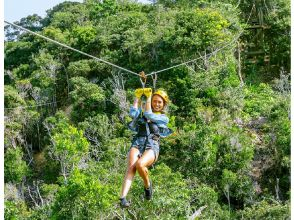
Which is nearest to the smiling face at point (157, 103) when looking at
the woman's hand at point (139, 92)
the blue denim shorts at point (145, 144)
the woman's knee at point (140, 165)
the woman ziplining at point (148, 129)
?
the woman ziplining at point (148, 129)

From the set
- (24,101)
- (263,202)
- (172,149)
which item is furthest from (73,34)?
(263,202)

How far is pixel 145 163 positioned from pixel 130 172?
0.15m

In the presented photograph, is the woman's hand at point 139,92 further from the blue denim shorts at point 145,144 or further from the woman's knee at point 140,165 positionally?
the woman's knee at point 140,165

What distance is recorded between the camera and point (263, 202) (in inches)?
635

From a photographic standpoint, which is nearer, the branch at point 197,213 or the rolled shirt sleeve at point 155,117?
the rolled shirt sleeve at point 155,117

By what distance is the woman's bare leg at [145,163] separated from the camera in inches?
184

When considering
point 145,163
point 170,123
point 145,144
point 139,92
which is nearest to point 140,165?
point 145,163

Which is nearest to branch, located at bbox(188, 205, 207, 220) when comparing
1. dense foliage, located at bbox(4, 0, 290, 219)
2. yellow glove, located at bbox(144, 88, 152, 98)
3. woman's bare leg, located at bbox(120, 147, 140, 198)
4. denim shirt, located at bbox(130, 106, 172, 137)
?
dense foliage, located at bbox(4, 0, 290, 219)

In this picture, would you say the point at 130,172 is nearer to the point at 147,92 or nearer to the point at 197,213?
the point at 147,92

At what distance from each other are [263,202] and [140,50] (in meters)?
8.04

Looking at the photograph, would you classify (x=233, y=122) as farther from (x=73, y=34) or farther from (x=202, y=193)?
(x=73, y=34)

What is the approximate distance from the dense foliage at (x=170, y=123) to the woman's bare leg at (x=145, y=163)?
9580 millimetres

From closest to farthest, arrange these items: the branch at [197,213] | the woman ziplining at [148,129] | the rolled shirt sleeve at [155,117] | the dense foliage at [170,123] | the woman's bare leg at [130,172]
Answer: the woman's bare leg at [130,172] → the woman ziplining at [148,129] → the rolled shirt sleeve at [155,117] → the branch at [197,213] → the dense foliage at [170,123]

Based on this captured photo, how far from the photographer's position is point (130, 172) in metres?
4.64
